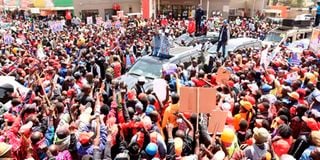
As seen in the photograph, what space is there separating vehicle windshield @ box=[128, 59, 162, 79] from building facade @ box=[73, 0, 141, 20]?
2198 cm

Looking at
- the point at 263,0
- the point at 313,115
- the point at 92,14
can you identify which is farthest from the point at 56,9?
the point at 313,115

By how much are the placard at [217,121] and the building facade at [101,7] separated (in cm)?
2749

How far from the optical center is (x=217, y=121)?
4648 mm

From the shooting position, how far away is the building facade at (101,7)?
101 ft

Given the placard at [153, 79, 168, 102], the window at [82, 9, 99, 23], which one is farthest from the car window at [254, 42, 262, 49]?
the window at [82, 9, 99, 23]

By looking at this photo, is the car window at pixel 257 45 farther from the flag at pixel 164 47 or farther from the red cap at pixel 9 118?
the red cap at pixel 9 118

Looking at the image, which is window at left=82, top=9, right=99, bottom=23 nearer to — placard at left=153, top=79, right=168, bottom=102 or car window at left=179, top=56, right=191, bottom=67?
car window at left=179, top=56, right=191, bottom=67

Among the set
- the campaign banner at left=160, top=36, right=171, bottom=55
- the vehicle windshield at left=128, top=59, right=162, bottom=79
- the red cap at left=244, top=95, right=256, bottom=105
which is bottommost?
the vehicle windshield at left=128, top=59, right=162, bottom=79

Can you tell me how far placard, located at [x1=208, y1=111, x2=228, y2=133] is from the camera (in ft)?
15.1

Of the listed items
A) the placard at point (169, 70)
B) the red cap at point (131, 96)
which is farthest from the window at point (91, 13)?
the red cap at point (131, 96)

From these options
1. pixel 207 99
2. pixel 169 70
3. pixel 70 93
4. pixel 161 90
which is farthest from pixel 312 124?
pixel 70 93

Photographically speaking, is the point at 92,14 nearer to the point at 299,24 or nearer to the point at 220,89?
the point at 299,24

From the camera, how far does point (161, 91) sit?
6.27 metres

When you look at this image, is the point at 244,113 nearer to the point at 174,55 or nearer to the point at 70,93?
the point at 70,93
